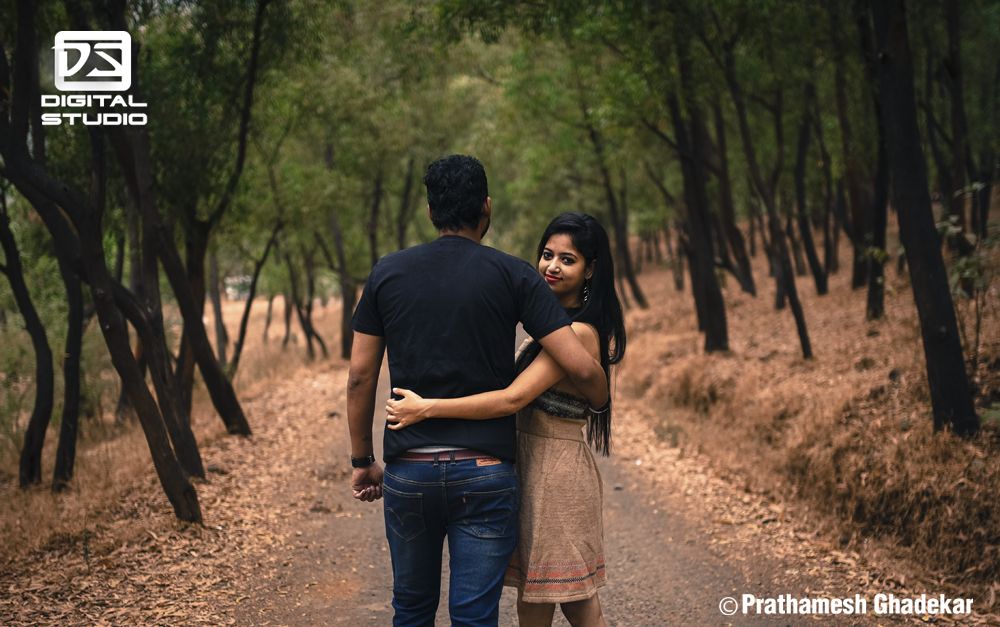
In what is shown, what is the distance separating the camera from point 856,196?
17.1 meters

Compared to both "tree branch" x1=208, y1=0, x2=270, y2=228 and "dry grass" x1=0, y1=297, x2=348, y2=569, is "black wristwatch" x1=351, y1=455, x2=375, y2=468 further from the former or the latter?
"tree branch" x1=208, y1=0, x2=270, y2=228

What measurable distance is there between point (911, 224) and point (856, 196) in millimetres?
10159

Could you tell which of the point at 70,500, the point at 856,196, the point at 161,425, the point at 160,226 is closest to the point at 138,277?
the point at 160,226

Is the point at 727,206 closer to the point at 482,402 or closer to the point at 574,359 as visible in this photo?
the point at 574,359

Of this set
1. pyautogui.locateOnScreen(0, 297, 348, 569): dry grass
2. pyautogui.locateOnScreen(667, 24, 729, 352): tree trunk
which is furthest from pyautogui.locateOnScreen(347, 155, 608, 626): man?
pyautogui.locateOnScreen(667, 24, 729, 352): tree trunk

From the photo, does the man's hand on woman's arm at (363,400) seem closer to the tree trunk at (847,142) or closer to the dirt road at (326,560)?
the dirt road at (326,560)

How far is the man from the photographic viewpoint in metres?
3.12

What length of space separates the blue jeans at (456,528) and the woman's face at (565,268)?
0.79 m

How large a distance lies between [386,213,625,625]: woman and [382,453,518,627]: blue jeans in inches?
9.5

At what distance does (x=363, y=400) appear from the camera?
3.41 meters

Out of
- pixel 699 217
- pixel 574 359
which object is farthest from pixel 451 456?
pixel 699 217

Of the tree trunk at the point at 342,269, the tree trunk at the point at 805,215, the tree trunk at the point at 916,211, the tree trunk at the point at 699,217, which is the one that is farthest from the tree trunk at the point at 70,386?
the tree trunk at the point at 805,215

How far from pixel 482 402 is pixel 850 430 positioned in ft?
20.8

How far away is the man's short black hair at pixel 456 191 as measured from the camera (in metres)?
3.21
